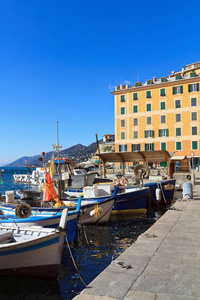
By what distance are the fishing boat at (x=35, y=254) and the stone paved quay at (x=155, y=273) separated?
1648 millimetres

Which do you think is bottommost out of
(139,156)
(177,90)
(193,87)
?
(139,156)

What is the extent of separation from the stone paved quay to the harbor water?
1.49 metres

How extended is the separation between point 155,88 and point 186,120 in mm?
7933

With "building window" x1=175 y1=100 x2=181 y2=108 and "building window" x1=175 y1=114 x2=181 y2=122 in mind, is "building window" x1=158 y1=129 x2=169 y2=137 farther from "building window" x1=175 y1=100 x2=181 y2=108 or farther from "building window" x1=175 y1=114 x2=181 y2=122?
"building window" x1=175 y1=100 x2=181 y2=108

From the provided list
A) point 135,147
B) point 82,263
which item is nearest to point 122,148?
point 135,147

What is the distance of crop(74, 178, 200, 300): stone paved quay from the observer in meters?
4.18

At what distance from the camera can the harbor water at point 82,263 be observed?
6.27 metres

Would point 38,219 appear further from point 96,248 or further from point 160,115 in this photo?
point 160,115

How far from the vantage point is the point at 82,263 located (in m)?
8.19

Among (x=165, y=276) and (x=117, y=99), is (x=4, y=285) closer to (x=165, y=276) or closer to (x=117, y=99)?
(x=165, y=276)

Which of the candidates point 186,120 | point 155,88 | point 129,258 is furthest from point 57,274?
point 155,88

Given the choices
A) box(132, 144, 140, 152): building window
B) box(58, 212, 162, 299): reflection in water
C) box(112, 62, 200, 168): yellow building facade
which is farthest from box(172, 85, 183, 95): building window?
box(58, 212, 162, 299): reflection in water

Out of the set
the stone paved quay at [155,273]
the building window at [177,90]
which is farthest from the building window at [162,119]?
the stone paved quay at [155,273]

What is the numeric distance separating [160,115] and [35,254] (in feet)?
135
